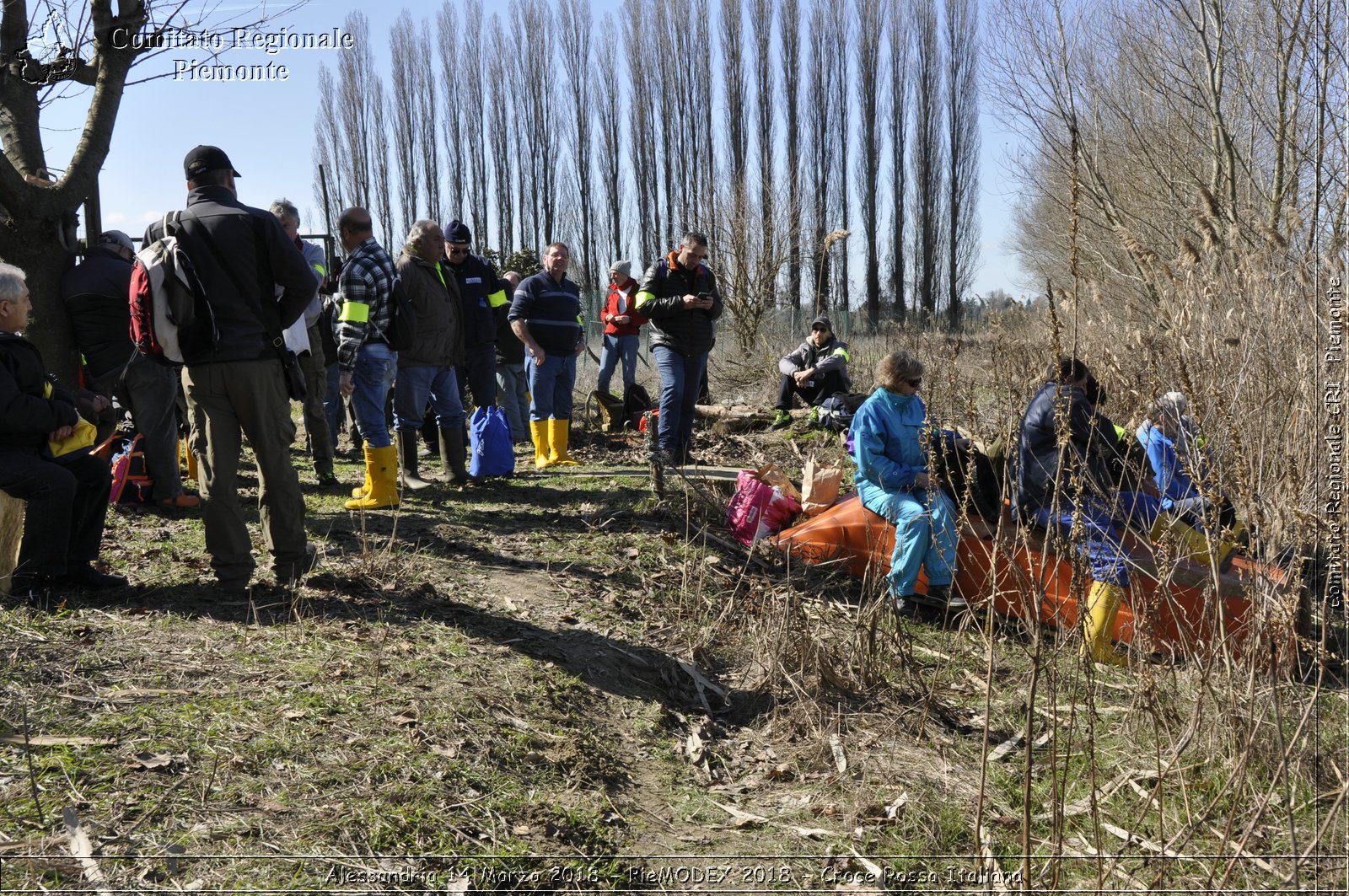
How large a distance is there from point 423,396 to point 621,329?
424 centimetres

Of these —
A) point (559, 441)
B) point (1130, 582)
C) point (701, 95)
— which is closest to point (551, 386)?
point (559, 441)

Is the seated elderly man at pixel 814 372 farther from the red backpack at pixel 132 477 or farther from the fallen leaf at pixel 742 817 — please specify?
the fallen leaf at pixel 742 817

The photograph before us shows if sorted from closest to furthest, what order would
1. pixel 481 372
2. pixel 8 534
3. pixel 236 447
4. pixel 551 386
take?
1. pixel 8 534
2. pixel 236 447
3. pixel 481 372
4. pixel 551 386

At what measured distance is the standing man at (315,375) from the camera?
6.74m

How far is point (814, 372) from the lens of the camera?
36.8 ft

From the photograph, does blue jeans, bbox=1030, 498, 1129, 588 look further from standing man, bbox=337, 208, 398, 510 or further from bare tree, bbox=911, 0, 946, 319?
bare tree, bbox=911, 0, 946, 319

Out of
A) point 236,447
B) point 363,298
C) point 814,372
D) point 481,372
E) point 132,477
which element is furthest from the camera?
point 814,372

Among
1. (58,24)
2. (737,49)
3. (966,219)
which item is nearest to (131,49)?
(58,24)

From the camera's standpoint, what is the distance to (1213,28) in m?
9.07

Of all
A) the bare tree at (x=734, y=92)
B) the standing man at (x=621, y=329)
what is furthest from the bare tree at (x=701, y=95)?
the standing man at (x=621, y=329)

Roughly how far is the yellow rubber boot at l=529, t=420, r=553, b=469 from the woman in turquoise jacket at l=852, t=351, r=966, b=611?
3682 mm

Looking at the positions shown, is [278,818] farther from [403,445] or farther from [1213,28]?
[1213,28]

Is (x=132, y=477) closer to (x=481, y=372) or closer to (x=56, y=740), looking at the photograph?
(x=481, y=372)

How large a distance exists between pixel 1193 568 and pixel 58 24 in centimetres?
710
